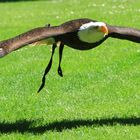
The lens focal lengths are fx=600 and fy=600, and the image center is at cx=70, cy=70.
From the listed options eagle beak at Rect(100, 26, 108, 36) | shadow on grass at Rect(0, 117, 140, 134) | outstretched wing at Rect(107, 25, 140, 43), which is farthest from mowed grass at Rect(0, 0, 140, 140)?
eagle beak at Rect(100, 26, 108, 36)

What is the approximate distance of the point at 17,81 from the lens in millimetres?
10859

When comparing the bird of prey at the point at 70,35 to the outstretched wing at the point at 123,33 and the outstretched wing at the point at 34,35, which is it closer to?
the outstretched wing at the point at 34,35

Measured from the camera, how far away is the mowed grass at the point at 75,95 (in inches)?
306

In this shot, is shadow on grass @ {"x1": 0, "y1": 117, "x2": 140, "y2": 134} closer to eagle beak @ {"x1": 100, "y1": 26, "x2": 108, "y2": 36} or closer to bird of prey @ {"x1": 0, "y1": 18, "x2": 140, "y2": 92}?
bird of prey @ {"x1": 0, "y1": 18, "x2": 140, "y2": 92}

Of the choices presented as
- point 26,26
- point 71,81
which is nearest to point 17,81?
point 71,81

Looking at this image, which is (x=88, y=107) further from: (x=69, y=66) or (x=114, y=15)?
(x=114, y=15)

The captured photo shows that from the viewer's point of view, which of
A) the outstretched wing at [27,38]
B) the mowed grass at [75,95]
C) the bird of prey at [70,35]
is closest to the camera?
the outstretched wing at [27,38]

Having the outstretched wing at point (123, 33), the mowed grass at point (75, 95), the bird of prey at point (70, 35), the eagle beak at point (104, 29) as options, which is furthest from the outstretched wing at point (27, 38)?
the mowed grass at point (75, 95)

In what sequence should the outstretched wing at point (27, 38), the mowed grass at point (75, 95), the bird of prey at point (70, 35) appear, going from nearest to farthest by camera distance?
the outstretched wing at point (27, 38), the bird of prey at point (70, 35), the mowed grass at point (75, 95)

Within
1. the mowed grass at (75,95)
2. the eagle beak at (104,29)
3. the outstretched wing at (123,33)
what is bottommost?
the mowed grass at (75,95)

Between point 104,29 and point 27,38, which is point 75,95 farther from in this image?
point 27,38

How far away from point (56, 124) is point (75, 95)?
163 centimetres

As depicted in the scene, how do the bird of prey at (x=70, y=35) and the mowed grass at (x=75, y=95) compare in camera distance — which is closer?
the bird of prey at (x=70, y=35)

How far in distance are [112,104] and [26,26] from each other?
36.7 ft
